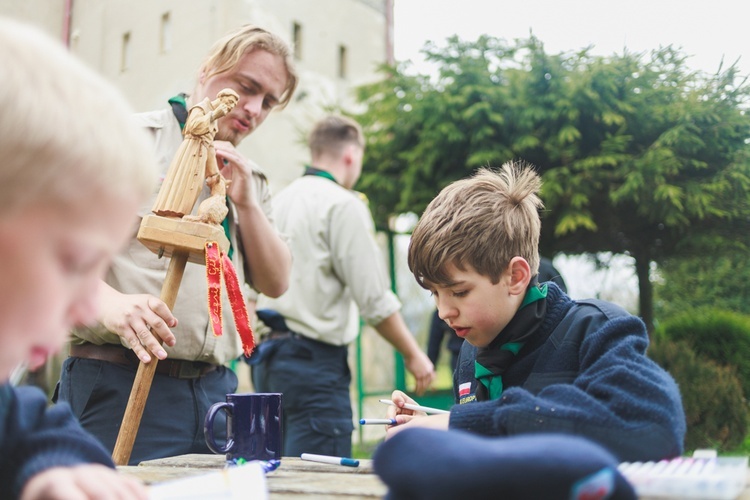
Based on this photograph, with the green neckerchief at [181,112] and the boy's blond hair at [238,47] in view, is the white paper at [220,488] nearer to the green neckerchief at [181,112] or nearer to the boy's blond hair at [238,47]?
the green neckerchief at [181,112]

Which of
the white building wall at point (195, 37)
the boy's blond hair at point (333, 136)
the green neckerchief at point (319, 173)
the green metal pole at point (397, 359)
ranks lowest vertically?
the green metal pole at point (397, 359)

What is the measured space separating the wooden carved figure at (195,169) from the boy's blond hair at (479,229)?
0.54 metres

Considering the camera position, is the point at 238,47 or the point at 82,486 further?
the point at 238,47

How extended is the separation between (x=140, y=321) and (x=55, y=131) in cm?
109

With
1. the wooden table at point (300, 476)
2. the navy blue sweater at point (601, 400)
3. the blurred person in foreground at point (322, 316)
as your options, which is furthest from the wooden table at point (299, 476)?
the blurred person in foreground at point (322, 316)

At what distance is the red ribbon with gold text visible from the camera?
1823 mm

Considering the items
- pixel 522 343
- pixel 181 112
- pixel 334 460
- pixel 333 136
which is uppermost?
pixel 333 136

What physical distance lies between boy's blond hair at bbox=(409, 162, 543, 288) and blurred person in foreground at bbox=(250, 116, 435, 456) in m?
1.76

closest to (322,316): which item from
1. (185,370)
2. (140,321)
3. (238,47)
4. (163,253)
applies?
(185,370)

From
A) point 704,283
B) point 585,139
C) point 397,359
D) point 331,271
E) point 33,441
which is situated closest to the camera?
point 33,441

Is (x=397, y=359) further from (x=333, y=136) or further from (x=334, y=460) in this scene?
(x=334, y=460)

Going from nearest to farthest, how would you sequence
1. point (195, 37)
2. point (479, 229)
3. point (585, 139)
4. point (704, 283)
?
point (479, 229)
point (195, 37)
point (585, 139)
point (704, 283)

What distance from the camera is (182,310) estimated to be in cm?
205

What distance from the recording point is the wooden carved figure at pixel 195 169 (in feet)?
6.03
